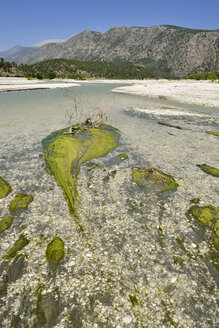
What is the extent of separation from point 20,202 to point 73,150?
7.99 meters

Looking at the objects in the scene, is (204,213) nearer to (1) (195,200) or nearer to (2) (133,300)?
(1) (195,200)

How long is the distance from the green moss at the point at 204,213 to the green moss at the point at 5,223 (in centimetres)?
893

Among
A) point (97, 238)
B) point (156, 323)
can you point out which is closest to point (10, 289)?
point (97, 238)

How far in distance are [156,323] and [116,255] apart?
250cm

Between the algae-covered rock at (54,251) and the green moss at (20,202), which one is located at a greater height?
the green moss at (20,202)

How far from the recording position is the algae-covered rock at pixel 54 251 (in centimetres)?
702

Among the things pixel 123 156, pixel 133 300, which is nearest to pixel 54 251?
pixel 133 300


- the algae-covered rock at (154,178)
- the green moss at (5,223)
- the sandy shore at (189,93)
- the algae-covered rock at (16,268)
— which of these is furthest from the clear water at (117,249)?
the sandy shore at (189,93)

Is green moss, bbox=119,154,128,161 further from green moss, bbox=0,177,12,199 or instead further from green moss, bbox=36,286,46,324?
green moss, bbox=36,286,46,324

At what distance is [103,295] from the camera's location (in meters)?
5.93

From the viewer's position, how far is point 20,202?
10266 mm

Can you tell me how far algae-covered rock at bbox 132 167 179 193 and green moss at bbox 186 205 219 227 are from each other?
2240 millimetres

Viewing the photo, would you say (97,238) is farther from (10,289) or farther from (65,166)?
(65,166)

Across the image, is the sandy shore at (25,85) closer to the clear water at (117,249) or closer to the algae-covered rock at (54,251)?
the clear water at (117,249)
